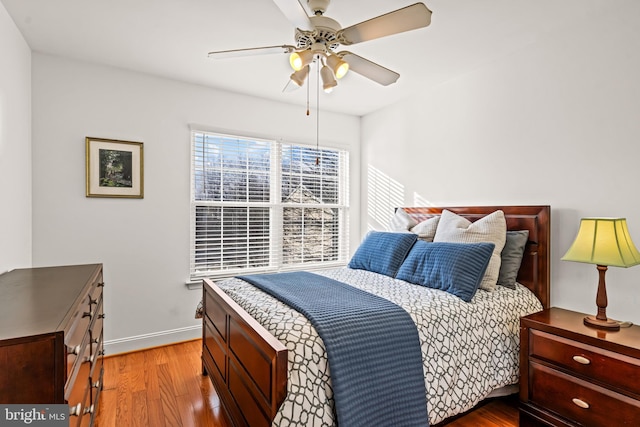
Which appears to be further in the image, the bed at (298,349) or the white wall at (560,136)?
the white wall at (560,136)

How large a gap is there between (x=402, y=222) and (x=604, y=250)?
5.72ft

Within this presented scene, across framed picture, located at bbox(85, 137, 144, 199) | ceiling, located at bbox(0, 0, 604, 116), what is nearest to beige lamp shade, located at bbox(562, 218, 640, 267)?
ceiling, located at bbox(0, 0, 604, 116)

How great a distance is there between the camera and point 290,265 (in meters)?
4.10

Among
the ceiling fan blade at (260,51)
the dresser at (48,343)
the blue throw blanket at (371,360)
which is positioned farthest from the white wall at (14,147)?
the blue throw blanket at (371,360)

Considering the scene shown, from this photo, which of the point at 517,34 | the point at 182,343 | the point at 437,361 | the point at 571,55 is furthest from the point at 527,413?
the point at 182,343

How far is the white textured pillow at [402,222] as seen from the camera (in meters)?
3.38

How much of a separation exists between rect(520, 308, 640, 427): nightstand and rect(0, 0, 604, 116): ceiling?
198 centimetres

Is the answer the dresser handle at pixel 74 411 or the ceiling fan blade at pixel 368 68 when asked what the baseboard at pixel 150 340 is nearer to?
the dresser handle at pixel 74 411

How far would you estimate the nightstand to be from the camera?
163 centimetres

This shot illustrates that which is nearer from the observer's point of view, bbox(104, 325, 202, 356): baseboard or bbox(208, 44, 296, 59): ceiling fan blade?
bbox(208, 44, 296, 59): ceiling fan blade

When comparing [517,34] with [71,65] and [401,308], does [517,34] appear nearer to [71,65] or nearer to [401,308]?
[401,308]

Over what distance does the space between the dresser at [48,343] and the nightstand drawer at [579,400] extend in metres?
2.33

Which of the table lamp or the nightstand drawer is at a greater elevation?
the table lamp

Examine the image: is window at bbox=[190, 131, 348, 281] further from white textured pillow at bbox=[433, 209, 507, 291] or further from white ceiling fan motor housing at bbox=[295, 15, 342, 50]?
white ceiling fan motor housing at bbox=[295, 15, 342, 50]
